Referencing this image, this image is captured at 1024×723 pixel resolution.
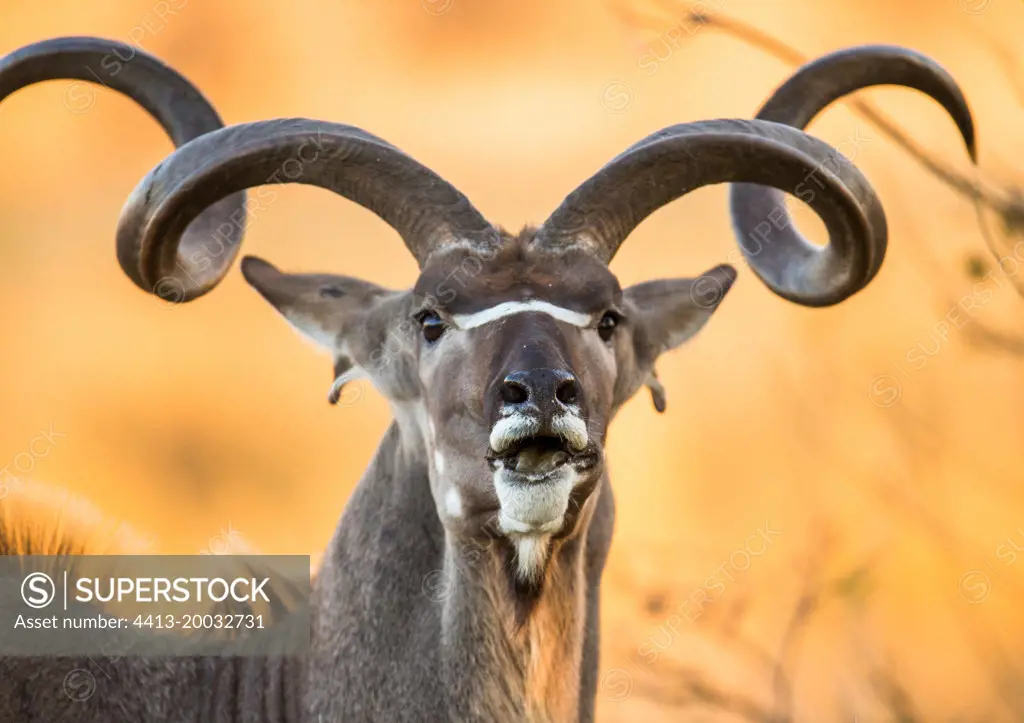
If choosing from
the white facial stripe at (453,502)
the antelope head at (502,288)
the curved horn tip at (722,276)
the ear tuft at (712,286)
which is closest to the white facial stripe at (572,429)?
the antelope head at (502,288)

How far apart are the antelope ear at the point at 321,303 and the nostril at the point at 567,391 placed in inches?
68.4

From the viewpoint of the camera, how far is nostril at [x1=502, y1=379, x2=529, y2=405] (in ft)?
24.3

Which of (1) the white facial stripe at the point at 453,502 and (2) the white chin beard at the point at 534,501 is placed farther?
(1) the white facial stripe at the point at 453,502

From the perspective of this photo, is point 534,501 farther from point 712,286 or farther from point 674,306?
point 712,286

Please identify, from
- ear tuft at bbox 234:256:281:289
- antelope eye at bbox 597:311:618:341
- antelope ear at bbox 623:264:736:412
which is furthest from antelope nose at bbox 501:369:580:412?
ear tuft at bbox 234:256:281:289

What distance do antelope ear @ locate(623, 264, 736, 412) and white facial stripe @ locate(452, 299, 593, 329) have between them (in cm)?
111

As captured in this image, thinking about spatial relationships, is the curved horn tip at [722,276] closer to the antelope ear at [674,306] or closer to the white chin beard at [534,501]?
the antelope ear at [674,306]

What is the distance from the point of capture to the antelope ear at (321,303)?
888 cm

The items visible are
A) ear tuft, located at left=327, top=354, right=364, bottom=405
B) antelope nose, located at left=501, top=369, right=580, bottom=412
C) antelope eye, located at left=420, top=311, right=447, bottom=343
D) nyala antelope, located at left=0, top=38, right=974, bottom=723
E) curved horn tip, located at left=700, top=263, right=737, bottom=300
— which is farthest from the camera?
curved horn tip, located at left=700, top=263, right=737, bottom=300

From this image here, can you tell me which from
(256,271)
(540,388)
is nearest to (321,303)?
(256,271)

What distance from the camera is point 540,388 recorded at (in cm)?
738

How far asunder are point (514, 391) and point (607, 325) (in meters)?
1.19

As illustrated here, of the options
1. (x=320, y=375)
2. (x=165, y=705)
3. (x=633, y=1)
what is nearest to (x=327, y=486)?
(x=320, y=375)

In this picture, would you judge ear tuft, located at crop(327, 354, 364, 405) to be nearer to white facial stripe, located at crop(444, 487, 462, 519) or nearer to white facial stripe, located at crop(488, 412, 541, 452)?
white facial stripe, located at crop(444, 487, 462, 519)
